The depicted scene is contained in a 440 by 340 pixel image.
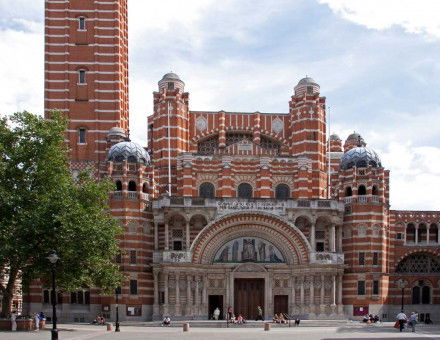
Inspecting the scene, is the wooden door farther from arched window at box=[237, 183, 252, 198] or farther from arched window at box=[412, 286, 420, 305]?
arched window at box=[412, 286, 420, 305]

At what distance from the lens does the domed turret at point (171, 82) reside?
272 ft

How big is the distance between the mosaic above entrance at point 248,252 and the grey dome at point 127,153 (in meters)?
11.2

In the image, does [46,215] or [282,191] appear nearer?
[46,215]

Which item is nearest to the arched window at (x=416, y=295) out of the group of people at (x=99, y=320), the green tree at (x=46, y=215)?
the group of people at (x=99, y=320)

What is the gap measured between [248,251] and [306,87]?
18896 mm

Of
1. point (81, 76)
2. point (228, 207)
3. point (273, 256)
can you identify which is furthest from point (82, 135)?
point (273, 256)

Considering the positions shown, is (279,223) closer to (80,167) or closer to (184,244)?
(184,244)

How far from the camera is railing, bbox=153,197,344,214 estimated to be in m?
74.4

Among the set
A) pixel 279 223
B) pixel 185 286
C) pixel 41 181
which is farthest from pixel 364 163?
pixel 41 181

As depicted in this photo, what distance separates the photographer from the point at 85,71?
271 ft

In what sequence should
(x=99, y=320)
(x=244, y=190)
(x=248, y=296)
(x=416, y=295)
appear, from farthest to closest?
(x=244, y=190) → (x=416, y=295) → (x=248, y=296) → (x=99, y=320)

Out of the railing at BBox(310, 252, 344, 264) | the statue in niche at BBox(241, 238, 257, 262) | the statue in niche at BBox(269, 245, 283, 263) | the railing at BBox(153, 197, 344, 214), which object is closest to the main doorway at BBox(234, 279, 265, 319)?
the statue in niche at BBox(241, 238, 257, 262)

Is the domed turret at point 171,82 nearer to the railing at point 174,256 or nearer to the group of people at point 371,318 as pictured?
the railing at point 174,256

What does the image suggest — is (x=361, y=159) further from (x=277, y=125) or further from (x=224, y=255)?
(x=224, y=255)
